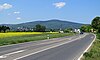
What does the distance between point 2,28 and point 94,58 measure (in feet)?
348

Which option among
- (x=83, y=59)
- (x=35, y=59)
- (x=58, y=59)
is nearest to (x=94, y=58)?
(x=83, y=59)

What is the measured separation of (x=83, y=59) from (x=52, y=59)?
1879 mm

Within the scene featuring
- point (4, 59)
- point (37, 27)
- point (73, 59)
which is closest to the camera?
point (4, 59)

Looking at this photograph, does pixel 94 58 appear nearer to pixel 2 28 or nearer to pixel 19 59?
pixel 19 59

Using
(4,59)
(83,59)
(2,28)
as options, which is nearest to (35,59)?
(4,59)

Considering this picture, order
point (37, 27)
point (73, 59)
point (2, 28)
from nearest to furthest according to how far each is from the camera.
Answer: point (73, 59) → point (2, 28) → point (37, 27)

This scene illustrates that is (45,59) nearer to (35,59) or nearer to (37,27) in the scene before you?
(35,59)

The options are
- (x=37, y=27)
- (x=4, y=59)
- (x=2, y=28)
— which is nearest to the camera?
(x=4, y=59)

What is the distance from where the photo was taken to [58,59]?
17984 millimetres

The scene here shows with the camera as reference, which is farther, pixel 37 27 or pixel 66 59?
pixel 37 27

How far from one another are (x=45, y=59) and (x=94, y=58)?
121 inches

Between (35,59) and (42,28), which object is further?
(42,28)

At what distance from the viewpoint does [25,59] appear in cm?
1739

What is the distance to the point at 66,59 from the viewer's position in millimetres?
18297
